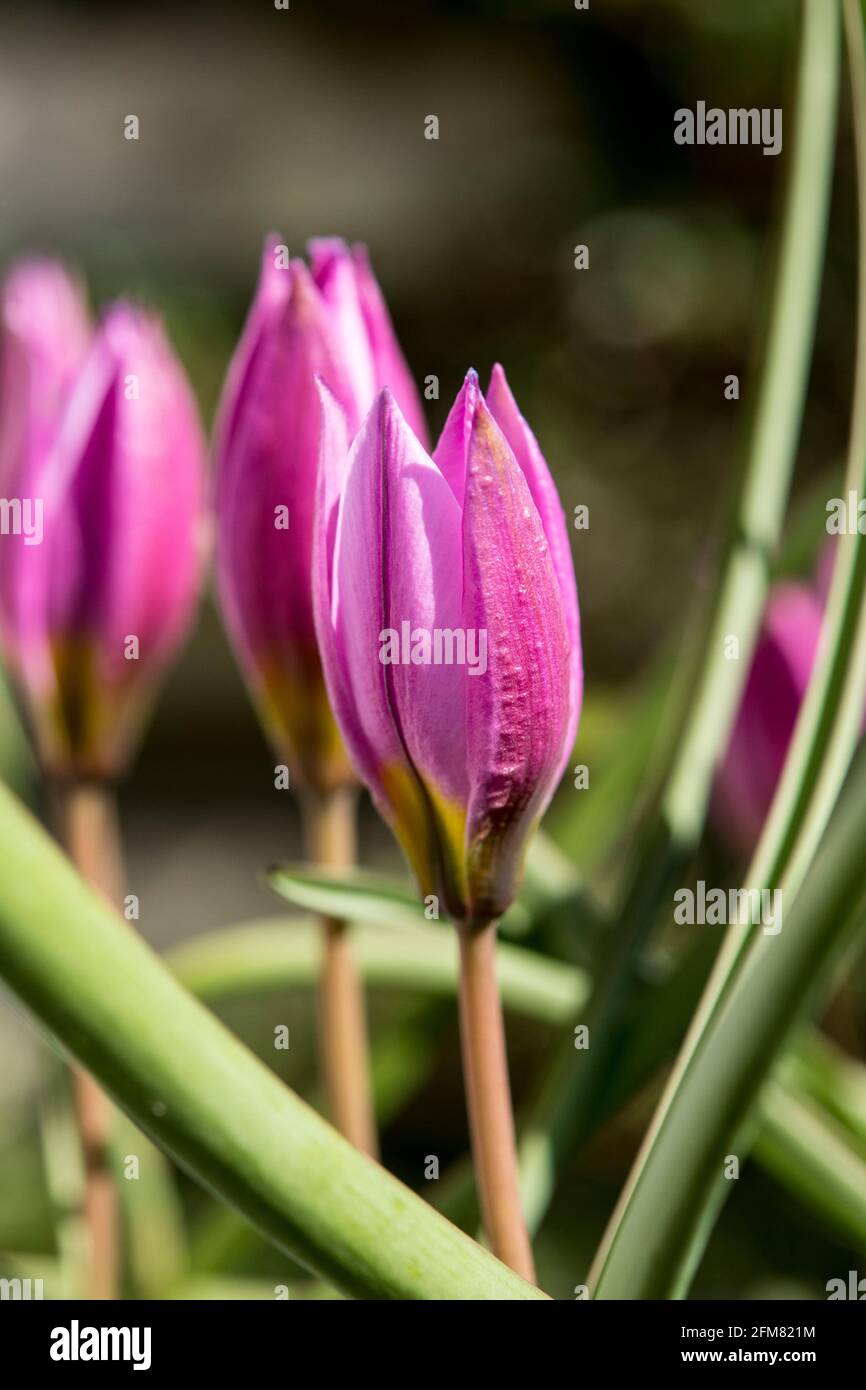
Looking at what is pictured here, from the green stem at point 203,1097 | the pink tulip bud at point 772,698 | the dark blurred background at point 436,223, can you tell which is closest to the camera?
the green stem at point 203,1097

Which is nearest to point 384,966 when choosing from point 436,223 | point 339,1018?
point 339,1018

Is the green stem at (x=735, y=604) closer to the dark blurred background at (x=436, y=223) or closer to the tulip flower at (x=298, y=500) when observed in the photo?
the tulip flower at (x=298, y=500)

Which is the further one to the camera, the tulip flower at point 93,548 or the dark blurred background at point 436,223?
the dark blurred background at point 436,223

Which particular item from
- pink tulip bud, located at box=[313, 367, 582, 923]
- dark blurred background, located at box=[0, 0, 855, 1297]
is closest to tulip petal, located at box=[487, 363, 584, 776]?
pink tulip bud, located at box=[313, 367, 582, 923]

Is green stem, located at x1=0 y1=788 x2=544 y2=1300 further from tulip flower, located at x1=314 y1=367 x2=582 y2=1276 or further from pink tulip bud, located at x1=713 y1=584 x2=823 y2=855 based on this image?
pink tulip bud, located at x1=713 y1=584 x2=823 y2=855

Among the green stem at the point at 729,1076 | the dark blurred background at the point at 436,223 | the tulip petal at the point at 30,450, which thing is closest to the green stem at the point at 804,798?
the green stem at the point at 729,1076

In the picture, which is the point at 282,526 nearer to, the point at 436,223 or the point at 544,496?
the point at 544,496

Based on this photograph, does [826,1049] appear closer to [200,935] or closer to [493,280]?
[200,935]
